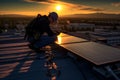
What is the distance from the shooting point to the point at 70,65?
6.20 metres

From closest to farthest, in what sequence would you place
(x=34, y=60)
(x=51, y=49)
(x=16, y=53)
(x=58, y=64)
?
(x=58, y=64)
(x=34, y=60)
(x=16, y=53)
(x=51, y=49)

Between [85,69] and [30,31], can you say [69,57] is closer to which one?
[85,69]

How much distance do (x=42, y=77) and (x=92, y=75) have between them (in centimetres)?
151

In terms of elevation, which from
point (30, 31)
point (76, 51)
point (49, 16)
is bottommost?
point (76, 51)

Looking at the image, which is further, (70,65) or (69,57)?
(69,57)

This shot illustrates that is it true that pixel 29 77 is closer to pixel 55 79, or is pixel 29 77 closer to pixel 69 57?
pixel 55 79

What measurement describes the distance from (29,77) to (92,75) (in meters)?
1.88

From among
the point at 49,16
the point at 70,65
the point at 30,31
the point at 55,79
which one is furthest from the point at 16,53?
the point at 55,79

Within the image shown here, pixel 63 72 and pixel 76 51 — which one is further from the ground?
pixel 76 51

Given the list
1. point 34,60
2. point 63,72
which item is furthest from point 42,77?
point 34,60

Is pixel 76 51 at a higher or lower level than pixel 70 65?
higher

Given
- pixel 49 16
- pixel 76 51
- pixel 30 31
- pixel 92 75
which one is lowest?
pixel 92 75

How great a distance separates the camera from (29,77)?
202 inches

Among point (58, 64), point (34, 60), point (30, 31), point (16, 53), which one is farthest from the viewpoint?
point (16, 53)
